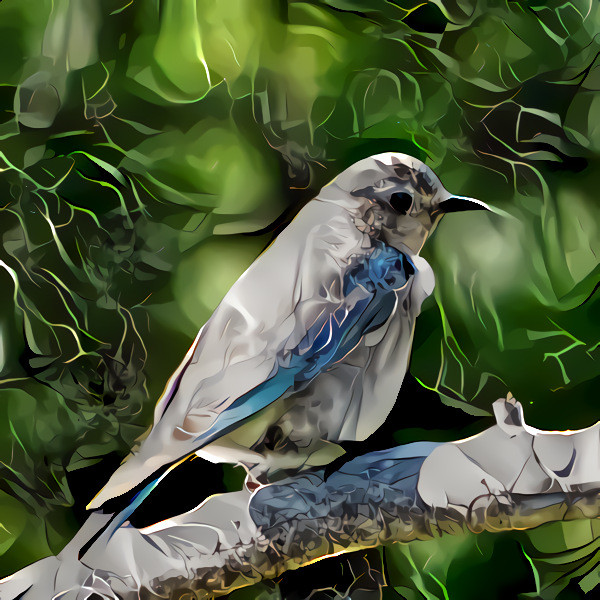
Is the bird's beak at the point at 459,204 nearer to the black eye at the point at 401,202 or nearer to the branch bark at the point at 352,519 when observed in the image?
the black eye at the point at 401,202

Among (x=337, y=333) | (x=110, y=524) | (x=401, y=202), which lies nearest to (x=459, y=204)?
(x=401, y=202)

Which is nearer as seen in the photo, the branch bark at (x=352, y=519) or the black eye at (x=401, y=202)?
the branch bark at (x=352, y=519)

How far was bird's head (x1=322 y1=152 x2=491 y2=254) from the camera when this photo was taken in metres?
0.66

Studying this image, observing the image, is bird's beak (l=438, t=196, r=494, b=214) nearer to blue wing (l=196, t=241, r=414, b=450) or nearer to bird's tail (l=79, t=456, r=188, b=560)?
blue wing (l=196, t=241, r=414, b=450)

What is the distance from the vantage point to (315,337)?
61cm

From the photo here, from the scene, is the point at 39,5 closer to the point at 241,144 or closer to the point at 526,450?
the point at 241,144

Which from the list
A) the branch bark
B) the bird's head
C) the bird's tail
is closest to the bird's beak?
the bird's head

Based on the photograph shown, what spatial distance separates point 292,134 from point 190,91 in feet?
0.37

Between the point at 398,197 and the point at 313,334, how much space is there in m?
0.16

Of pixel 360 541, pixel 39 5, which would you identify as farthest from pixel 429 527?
pixel 39 5

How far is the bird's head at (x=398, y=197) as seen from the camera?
66 cm

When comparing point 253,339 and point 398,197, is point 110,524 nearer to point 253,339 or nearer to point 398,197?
point 253,339

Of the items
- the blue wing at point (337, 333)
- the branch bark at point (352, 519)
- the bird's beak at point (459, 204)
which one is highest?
the bird's beak at point (459, 204)

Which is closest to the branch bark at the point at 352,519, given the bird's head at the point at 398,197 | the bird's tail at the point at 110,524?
the bird's tail at the point at 110,524
